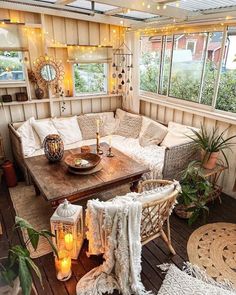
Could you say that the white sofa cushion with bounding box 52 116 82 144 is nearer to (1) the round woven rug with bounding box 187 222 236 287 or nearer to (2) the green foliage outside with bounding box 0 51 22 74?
(2) the green foliage outside with bounding box 0 51 22 74

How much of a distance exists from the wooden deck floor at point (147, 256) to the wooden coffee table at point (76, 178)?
541 millimetres

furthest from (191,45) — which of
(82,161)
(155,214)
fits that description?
(155,214)

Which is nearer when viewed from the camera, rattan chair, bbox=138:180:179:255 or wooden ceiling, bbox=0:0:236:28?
rattan chair, bbox=138:180:179:255

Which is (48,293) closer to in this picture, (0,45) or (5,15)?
(0,45)

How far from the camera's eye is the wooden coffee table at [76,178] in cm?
217

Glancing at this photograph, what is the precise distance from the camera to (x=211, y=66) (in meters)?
3.10

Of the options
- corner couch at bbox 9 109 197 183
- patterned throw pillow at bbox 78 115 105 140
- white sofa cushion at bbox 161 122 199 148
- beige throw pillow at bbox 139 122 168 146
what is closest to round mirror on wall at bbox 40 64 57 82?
corner couch at bbox 9 109 197 183

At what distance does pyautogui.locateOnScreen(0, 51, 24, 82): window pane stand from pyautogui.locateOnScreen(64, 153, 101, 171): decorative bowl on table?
1.62 meters

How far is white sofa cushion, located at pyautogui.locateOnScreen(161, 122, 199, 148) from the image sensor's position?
314 cm

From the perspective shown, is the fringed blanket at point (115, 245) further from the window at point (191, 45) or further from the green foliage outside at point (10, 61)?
the green foliage outside at point (10, 61)

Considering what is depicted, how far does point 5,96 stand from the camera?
3.39 meters

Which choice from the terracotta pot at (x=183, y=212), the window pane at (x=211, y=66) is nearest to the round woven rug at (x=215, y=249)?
the terracotta pot at (x=183, y=212)

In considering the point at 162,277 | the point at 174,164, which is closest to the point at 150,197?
the point at 162,277

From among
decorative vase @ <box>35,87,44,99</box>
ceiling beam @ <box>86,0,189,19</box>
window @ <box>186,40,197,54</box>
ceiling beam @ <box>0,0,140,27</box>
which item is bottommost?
decorative vase @ <box>35,87,44,99</box>
